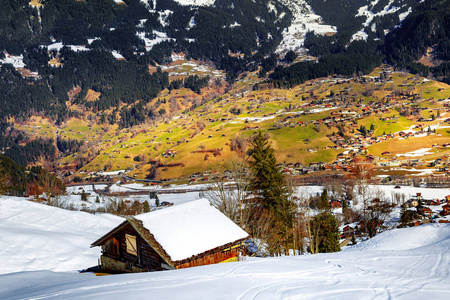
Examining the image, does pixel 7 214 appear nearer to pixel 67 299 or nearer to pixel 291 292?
pixel 67 299

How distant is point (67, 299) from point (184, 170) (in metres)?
138

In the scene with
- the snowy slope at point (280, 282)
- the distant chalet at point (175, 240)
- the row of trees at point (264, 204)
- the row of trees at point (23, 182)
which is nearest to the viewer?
the snowy slope at point (280, 282)

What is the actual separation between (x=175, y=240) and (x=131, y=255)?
466cm

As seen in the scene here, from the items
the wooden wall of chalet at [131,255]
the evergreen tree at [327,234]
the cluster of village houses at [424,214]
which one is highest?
the wooden wall of chalet at [131,255]

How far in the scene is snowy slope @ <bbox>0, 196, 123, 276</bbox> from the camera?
26953 millimetres

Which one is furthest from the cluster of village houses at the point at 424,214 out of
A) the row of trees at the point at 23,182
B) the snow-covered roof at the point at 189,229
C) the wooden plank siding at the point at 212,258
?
the row of trees at the point at 23,182

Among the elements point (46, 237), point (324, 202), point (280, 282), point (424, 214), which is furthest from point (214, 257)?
point (424, 214)

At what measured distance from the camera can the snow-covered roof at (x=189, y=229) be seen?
1825 cm

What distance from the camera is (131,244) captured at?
20781 millimetres

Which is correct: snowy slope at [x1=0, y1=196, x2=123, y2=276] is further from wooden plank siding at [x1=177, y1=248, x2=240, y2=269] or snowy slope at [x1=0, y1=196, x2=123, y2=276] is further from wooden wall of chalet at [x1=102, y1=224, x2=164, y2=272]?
wooden plank siding at [x1=177, y1=248, x2=240, y2=269]

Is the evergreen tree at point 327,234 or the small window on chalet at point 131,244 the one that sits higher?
the small window on chalet at point 131,244

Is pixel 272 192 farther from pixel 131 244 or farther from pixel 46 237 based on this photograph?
pixel 46 237

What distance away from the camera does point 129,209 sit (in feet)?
259

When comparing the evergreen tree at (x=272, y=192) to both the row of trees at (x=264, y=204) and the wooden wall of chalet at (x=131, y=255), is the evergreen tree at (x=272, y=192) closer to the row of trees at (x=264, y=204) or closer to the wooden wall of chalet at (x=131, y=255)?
the row of trees at (x=264, y=204)
